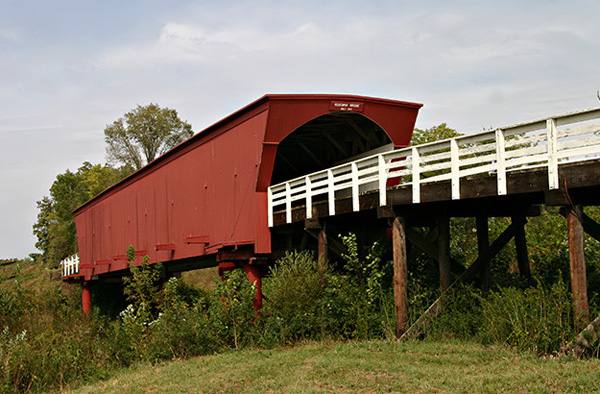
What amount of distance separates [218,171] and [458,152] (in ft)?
36.1

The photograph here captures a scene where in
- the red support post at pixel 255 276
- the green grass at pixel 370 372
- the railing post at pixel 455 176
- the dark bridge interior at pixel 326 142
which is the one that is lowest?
the green grass at pixel 370 372

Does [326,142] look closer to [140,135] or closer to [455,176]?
[455,176]

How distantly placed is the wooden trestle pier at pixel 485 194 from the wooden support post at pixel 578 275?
0.02 metres

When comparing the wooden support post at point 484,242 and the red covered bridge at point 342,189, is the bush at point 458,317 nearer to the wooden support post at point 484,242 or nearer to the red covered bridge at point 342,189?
the red covered bridge at point 342,189

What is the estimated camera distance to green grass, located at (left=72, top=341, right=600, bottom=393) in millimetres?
10805

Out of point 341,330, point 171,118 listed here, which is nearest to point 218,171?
point 341,330

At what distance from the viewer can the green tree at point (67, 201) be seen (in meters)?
62.1

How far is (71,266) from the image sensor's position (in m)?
43.6

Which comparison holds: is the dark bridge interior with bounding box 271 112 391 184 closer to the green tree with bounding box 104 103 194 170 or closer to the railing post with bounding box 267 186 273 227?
the railing post with bounding box 267 186 273 227

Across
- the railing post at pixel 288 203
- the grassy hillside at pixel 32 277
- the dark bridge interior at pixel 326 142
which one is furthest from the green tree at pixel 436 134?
the grassy hillside at pixel 32 277

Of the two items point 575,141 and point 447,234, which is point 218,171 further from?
point 575,141

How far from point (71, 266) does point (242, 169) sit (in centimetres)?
2522

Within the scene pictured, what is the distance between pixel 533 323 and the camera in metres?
12.5

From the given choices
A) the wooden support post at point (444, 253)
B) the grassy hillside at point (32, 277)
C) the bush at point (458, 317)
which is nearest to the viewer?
the bush at point (458, 317)
